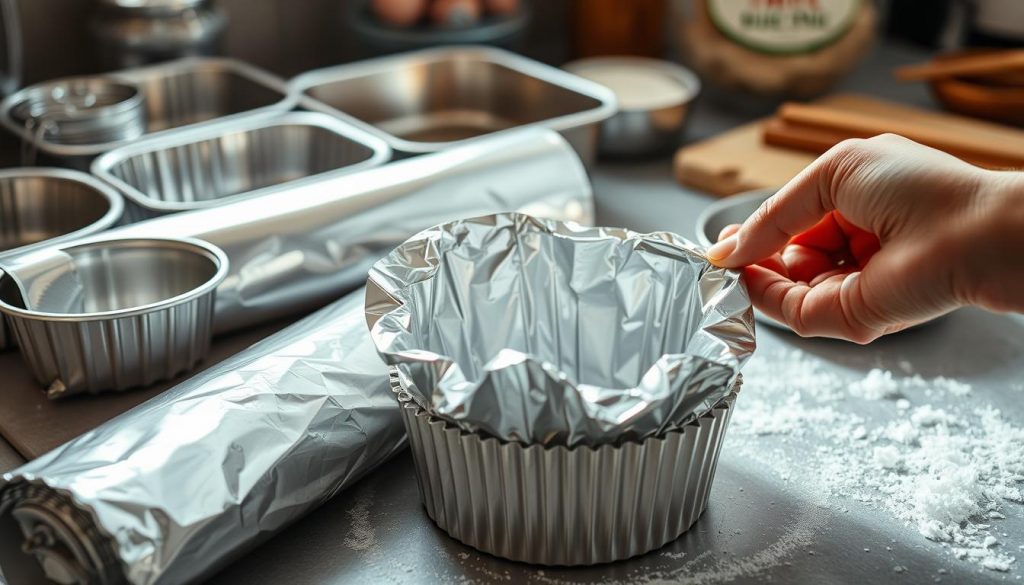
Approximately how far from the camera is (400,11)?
1.38 m

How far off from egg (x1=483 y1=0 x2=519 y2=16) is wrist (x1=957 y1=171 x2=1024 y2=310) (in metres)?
0.88

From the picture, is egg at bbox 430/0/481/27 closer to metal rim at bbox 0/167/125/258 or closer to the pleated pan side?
metal rim at bbox 0/167/125/258

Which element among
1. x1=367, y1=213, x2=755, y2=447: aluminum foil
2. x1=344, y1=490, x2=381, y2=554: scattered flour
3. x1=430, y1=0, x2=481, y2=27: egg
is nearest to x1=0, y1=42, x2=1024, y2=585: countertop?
x1=344, y1=490, x2=381, y2=554: scattered flour

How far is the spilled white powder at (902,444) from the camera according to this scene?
0.73 meters

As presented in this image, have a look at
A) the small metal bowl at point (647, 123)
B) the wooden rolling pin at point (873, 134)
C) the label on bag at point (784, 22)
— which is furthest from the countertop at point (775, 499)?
the label on bag at point (784, 22)

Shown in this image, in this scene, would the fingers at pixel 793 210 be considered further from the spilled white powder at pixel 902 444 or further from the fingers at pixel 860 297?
the spilled white powder at pixel 902 444

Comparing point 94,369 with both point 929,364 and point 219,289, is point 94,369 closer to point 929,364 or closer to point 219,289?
point 219,289

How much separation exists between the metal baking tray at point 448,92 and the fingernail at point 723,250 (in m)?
0.54

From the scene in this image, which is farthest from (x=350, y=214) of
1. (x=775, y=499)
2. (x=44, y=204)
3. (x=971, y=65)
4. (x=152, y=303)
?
(x=971, y=65)

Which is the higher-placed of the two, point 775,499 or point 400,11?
point 400,11

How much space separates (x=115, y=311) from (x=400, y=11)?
0.75m

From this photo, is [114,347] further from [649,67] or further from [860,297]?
[649,67]

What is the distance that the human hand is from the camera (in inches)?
25.3

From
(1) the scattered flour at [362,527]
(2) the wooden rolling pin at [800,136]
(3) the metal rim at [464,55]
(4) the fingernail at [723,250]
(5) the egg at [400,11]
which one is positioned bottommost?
(1) the scattered flour at [362,527]
